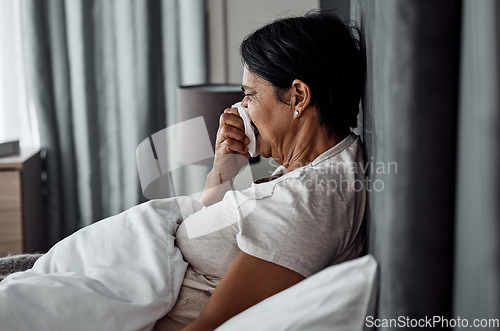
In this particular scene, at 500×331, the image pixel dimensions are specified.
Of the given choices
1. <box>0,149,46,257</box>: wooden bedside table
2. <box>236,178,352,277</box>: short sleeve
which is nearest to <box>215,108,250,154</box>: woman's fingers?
<box>236,178,352,277</box>: short sleeve

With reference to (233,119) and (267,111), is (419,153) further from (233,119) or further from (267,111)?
(233,119)

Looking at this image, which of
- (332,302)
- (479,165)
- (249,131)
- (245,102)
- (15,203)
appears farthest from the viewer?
(15,203)

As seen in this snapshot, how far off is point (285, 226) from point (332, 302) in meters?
0.25

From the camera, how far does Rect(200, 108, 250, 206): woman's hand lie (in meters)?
1.39

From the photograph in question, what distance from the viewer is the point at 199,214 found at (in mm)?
1130

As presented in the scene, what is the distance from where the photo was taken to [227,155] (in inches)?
57.3

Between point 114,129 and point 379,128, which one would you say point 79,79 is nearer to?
point 114,129

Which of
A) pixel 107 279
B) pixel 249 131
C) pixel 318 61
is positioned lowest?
pixel 107 279

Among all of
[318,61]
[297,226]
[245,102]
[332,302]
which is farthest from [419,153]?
[245,102]

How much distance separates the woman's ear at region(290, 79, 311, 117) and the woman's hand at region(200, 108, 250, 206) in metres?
0.24

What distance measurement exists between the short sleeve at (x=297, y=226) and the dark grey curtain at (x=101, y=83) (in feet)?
6.30

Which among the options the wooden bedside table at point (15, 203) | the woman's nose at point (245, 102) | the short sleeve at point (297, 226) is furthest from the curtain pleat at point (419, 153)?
the wooden bedside table at point (15, 203)

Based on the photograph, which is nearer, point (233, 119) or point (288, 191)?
point (288, 191)

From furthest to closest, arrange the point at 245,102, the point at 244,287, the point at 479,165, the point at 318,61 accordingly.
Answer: the point at 245,102
the point at 318,61
the point at 244,287
the point at 479,165
